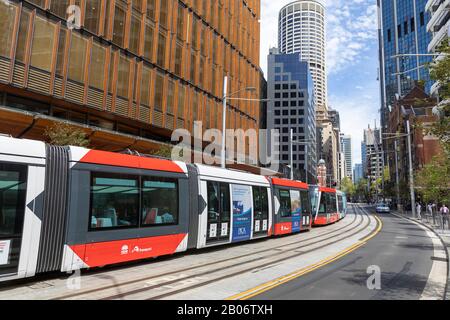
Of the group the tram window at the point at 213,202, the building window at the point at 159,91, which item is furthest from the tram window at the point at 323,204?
the tram window at the point at 213,202

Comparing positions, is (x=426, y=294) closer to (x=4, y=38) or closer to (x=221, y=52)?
(x=4, y=38)

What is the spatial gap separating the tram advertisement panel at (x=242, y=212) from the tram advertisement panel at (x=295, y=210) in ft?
17.9

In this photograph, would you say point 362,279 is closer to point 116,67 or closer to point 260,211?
point 260,211

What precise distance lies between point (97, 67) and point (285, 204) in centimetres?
1397

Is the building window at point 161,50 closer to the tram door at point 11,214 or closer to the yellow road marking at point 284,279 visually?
the yellow road marking at point 284,279

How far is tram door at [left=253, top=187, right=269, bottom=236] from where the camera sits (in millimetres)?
16806

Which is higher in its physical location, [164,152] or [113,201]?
[164,152]

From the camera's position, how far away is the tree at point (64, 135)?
17.3 m

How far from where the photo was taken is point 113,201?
1003 cm

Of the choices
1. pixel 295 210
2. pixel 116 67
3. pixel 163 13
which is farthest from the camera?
pixel 163 13

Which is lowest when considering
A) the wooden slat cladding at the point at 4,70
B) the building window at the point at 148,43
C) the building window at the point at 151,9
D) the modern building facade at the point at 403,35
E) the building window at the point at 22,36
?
the wooden slat cladding at the point at 4,70

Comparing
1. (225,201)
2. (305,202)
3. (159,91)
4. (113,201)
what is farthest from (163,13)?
(113,201)

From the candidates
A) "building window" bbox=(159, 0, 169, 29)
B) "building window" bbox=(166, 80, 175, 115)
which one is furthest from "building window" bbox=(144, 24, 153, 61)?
"building window" bbox=(166, 80, 175, 115)
